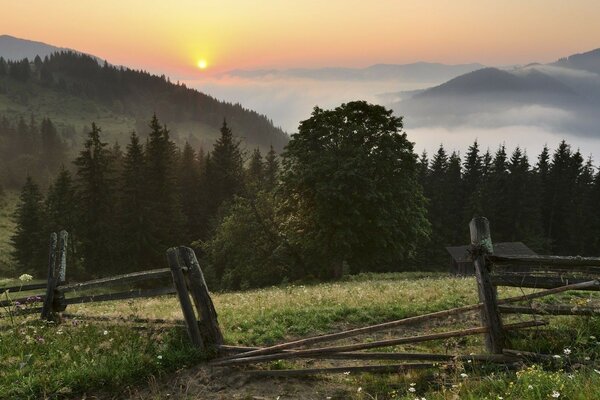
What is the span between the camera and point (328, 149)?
36.6 meters

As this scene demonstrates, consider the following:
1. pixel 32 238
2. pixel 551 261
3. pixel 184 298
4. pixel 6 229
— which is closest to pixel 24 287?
pixel 184 298

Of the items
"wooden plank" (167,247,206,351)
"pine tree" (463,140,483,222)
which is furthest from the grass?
"pine tree" (463,140,483,222)

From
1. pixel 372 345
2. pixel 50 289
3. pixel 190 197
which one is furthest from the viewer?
pixel 190 197

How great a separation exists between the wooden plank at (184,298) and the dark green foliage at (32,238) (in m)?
61.9

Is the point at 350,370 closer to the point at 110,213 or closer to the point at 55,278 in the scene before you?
the point at 55,278

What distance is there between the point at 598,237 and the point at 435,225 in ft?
106

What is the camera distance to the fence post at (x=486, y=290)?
7.30 metres

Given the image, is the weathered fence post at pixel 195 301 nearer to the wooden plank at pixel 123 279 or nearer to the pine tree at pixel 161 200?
the wooden plank at pixel 123 279

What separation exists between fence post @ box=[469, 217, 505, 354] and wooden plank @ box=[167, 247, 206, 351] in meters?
5.16

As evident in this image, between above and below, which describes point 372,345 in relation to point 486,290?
below

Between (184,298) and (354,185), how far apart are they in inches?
1079

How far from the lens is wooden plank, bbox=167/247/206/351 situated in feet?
27.1

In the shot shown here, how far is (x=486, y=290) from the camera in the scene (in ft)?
24.3

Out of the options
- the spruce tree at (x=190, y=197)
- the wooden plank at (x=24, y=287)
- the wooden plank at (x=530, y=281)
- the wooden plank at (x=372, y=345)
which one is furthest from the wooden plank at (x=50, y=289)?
the spruce tree at (x=190, y=197)
